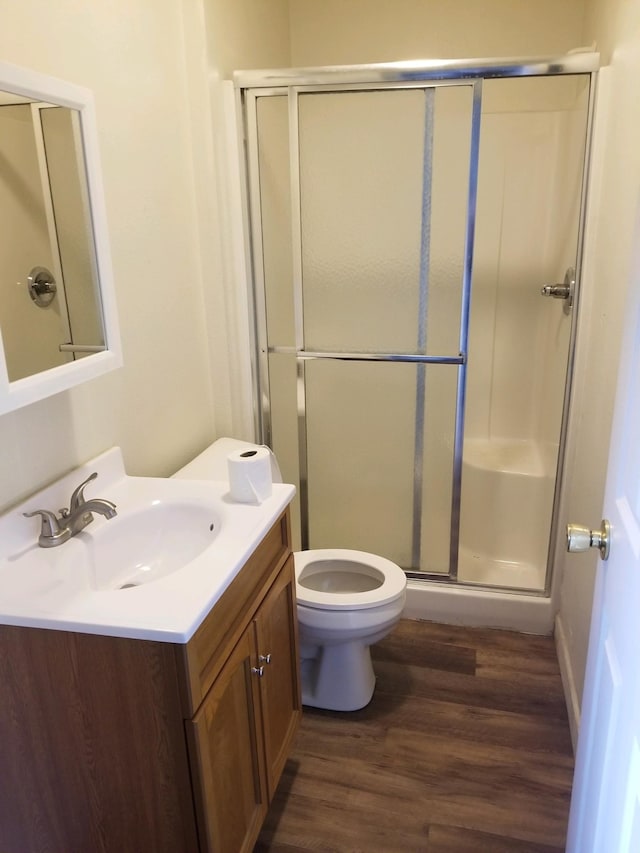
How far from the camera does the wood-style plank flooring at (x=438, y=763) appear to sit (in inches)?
66.1

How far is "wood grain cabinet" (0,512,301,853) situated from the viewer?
1128 mm

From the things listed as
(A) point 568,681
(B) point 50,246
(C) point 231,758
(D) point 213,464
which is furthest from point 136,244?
A: (A) point 568,681

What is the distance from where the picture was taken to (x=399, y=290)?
2309 mm

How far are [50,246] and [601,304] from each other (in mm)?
1514

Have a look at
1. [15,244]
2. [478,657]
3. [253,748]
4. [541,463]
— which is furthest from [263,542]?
[541,463]

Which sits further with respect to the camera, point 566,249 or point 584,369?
point 566,249

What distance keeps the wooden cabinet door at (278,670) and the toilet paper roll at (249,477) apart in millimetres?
228

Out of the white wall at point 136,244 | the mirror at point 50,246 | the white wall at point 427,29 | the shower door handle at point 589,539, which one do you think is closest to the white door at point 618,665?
the shower door handle at point 589,539

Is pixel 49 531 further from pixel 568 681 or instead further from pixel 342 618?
pixel 568 681

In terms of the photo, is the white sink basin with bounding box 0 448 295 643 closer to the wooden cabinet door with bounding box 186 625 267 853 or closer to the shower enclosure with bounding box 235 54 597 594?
the wooden cabinet door with bounding box 186 625 267 853

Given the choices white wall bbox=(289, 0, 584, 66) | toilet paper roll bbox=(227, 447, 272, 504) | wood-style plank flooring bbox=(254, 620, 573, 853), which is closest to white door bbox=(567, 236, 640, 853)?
wood-style plank flooring bbox=(254, 620, 573, 853)

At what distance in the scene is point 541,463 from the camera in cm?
298

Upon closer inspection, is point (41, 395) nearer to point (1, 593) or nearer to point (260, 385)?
point (1, 593)

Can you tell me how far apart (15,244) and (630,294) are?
1.12 meters
